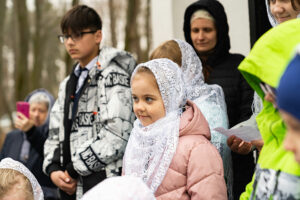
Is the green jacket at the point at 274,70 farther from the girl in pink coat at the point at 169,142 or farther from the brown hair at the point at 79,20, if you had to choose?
the brown hair at the point at 79,20

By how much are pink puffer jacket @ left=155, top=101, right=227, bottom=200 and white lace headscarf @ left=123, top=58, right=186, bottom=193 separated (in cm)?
6

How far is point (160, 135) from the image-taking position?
338 cm

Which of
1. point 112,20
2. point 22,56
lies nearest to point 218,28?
point 22,56

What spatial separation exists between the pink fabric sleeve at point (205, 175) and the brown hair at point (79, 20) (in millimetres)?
1866

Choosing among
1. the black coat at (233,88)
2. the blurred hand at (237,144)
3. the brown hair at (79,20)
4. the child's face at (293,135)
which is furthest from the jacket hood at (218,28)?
the child's face at (293,135)

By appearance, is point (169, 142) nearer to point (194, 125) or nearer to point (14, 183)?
point (194, 125)

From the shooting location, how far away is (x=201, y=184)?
3.09m

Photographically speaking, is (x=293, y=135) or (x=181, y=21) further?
(x=181, y=21)

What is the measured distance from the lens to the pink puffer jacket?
3088 mm

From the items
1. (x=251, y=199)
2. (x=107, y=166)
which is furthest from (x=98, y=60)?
(x=251, y=199)

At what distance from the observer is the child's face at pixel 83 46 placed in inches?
182

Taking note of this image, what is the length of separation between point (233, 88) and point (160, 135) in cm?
102

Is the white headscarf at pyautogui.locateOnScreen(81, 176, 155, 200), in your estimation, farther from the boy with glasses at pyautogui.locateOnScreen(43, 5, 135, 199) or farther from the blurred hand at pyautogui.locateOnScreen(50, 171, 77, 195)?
the blurred hand at pyautogui.locateOnScreen(50, 171, 77, 195)

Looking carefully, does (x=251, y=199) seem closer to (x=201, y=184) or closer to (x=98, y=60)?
(x=201, y=184)
